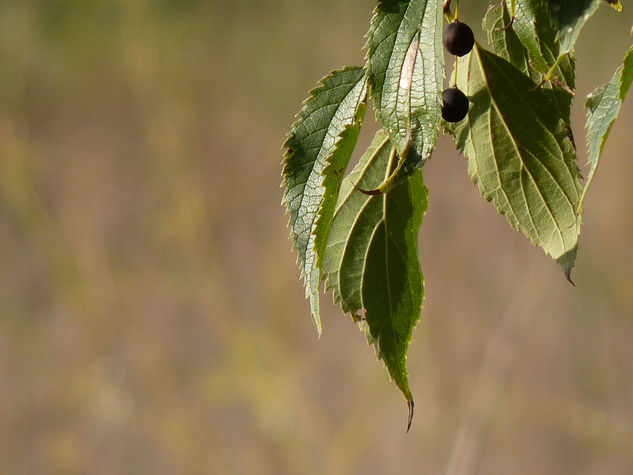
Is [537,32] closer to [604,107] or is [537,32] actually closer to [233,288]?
[604,107]

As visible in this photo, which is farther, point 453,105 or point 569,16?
point 453,105

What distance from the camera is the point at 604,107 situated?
0.47 m

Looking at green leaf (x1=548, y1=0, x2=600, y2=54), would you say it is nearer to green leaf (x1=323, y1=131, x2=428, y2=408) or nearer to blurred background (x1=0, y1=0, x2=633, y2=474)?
green leaf (x1=323, y1=131, x2=428, y2=408)

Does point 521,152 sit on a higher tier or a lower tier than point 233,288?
higher

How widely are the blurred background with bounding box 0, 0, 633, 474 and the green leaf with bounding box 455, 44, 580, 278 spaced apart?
222 centimetres

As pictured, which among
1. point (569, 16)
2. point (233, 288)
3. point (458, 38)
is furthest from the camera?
point (233, 288)

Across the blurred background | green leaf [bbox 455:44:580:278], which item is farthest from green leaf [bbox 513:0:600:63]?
the blurred background

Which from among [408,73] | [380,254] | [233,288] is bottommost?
[233,288]

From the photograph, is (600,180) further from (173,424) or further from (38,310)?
(38,310)

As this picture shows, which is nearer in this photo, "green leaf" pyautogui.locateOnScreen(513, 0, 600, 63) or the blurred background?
"green leaf" pyautogui.locateOnScreen(513, 0, 600, 63)

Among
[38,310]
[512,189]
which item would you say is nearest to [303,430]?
[38,310]

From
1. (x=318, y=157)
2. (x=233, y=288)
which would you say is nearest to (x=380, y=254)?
(x=318, y=157)

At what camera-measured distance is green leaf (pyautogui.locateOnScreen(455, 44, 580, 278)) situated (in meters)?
0.52

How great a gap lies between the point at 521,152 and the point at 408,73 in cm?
10
